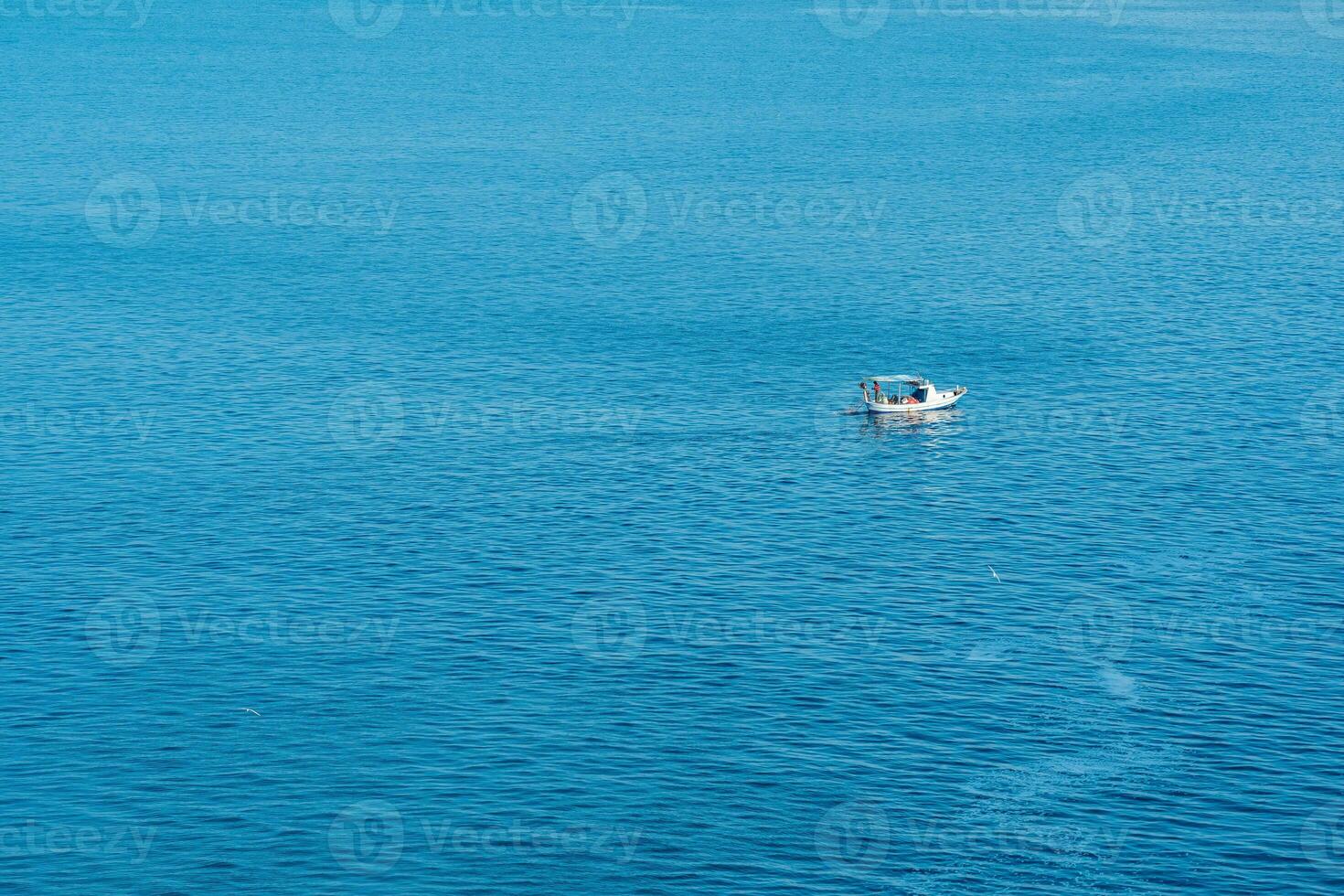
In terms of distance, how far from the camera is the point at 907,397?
167875 millimetres

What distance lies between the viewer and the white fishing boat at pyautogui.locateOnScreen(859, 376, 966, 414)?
546ft

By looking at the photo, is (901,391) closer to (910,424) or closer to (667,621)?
(910,424)

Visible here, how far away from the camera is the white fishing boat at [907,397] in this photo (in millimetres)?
166375

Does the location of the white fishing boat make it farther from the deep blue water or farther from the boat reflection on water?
the deep blue water

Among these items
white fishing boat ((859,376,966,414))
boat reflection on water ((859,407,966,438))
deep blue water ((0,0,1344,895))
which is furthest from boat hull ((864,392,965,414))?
Result: deep blue water ((0,0,1344,895))

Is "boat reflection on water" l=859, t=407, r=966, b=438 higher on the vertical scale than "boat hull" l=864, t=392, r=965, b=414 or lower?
lower

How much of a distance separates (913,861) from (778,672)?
940 inches

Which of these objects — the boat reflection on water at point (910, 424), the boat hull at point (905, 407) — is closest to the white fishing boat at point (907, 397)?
the boat hull at point (905, 407)

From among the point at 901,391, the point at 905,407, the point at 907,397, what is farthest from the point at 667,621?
the point at 901,391

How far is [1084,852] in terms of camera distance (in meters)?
94.0

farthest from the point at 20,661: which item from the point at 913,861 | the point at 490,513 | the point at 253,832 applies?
the point at 913,861

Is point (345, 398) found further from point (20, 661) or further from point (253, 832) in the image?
point (253, 832)

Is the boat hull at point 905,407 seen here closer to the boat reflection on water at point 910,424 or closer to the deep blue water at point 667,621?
the boat reflection on water at point 910,424

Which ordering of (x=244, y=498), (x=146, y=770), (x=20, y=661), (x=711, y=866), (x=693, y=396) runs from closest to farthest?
(x=711, y=866), (x=146, y=770), (x=20, y=661), (x=244, y=498), (x=693, y=396)
